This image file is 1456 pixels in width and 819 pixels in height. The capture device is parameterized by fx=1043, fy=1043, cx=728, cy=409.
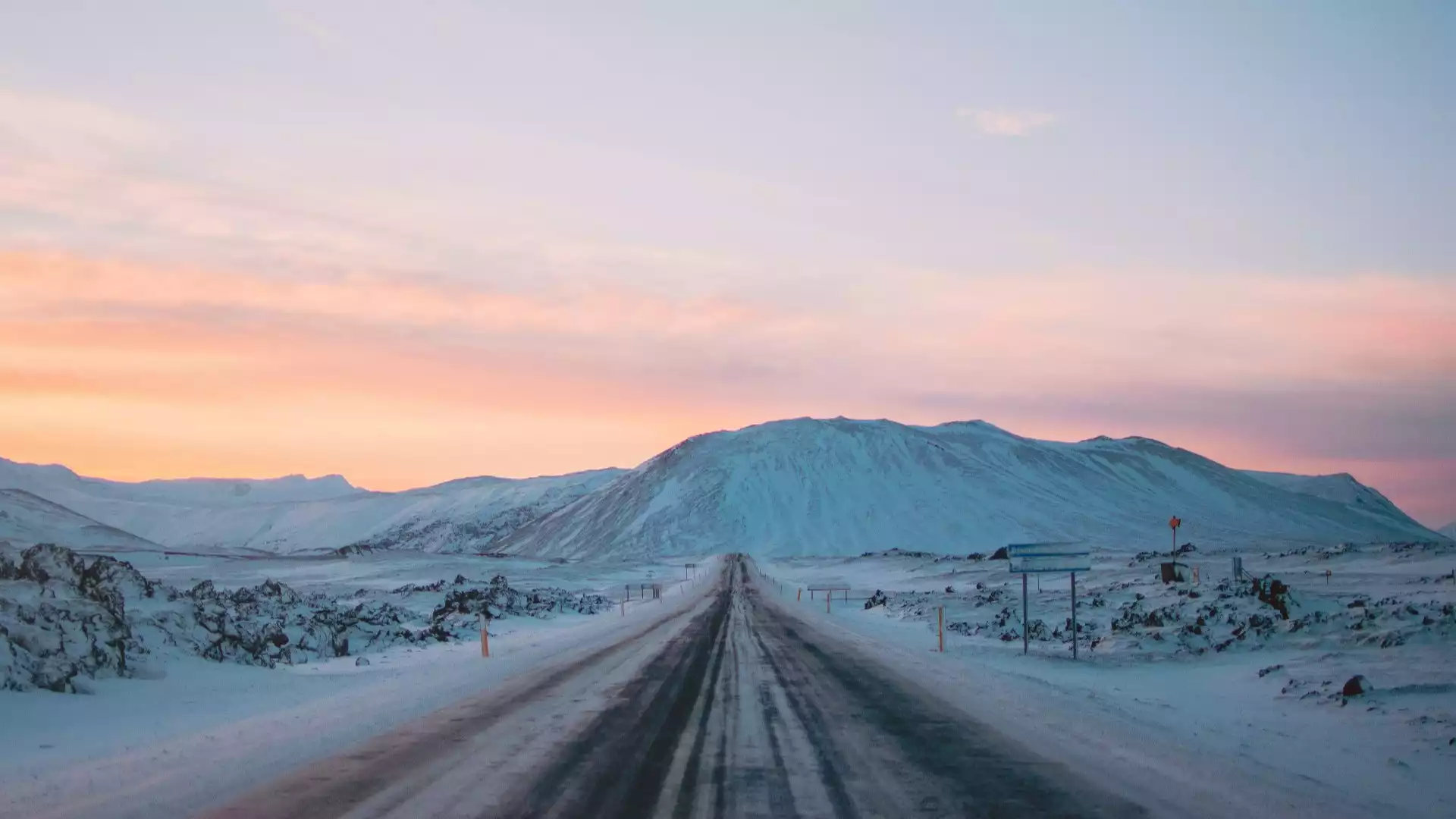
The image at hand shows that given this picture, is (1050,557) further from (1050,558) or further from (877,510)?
(877,510)

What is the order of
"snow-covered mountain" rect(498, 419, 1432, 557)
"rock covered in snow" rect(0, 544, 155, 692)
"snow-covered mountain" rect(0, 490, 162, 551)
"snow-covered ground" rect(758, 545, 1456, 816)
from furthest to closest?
"snow-covered mountain" rect(498, 419, 1432, 557), "snow-covered mountain" rect(0, 490, 162, 551), "rock covered in snow" rect(0, 544, 155, 692), "snow-covered ground" rect(758, 545, 1456, 816)

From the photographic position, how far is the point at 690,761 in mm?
11367

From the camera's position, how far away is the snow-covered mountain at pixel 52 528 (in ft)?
310

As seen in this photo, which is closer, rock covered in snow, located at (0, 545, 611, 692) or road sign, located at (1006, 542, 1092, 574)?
rock covered in snow, located at (0, 545, 611, 692)

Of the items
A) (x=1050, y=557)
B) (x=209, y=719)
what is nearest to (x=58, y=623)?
(x=209, y=719)

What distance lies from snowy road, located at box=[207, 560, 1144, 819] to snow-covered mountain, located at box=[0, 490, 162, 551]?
91.0 metres

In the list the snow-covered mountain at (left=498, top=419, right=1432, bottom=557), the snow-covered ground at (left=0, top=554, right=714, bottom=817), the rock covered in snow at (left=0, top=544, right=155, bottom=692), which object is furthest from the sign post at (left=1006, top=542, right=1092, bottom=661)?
the snow-covered mountain at (left=498, top=419, right=1432, bottom=557)

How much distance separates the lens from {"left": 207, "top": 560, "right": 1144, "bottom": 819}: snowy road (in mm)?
9461

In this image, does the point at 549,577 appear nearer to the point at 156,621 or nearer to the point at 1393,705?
the point at 156,621

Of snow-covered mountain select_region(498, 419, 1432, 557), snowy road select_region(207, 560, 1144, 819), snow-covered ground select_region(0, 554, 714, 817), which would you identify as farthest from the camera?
snow-covered mountain select_region(498, 419, 1432, 557)

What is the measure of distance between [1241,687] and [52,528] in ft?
378

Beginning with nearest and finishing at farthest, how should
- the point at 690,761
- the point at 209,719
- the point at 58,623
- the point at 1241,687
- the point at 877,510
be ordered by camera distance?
the point at 690,761 < the point at 209,719 < the point at 58,623 < the point at 1241,687 < the point at 877,510

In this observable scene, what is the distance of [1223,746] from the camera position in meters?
13.2

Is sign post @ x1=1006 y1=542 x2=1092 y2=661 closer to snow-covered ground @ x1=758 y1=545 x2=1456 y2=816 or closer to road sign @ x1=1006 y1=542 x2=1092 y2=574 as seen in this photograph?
road sign @ x1=1006 y1=542 x2=1092 y2=574
